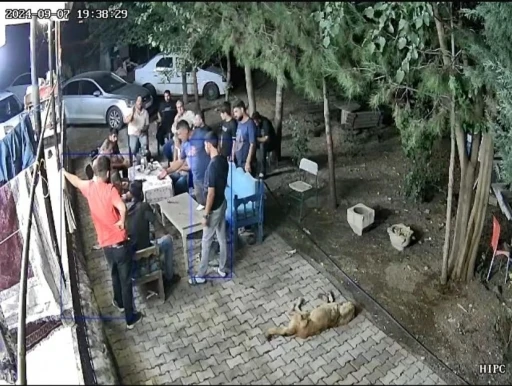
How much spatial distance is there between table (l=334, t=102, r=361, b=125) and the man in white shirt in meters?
1.63

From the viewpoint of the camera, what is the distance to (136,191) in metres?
2.99

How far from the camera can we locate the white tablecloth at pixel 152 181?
3018 millimetres

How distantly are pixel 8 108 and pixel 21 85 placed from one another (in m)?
0.23

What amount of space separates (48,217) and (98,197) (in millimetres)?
405

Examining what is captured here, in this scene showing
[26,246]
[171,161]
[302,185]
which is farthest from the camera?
[302,185]

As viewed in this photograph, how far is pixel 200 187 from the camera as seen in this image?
3.10m

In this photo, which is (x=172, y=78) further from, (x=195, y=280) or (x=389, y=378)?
(x=389, y=378)

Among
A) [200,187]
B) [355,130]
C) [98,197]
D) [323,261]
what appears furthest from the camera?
[355,130]

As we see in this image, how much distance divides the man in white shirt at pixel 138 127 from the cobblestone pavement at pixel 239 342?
35 centimetres

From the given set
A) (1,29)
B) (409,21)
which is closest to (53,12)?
(1,29)

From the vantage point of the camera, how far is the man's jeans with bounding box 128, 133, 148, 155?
10.1ft

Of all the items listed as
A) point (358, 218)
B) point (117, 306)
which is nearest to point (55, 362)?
point (117, 306)

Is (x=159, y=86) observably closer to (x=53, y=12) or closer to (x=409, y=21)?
(x=53, y=12)

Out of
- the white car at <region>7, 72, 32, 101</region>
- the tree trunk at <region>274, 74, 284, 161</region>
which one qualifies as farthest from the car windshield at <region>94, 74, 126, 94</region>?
the tree trunk at <region>274, 74, 284, 161</region>
